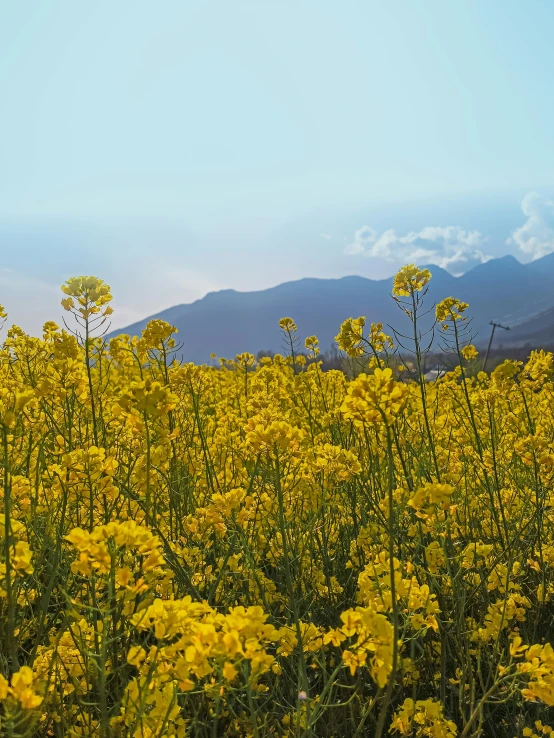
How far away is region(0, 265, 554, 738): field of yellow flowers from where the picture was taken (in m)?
1.34

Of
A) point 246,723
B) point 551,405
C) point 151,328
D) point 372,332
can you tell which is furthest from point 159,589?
point 551,405

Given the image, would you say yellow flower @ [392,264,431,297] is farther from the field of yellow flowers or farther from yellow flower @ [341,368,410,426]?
yellow flower @ [341,368,410,426]

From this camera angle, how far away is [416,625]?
1.80 metres

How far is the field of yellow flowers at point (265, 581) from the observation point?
134 centimetres

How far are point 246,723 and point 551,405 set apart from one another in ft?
13.8

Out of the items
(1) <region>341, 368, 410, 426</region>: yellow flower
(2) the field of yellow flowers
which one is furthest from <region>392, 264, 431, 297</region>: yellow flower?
(1) <region>341, 368, 410, 426</region>: yellow flower

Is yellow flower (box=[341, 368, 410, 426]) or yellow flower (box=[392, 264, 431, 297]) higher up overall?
yellow flower (box=[392, 264, 431, 297])

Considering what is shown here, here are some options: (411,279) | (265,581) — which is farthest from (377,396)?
(411,279)

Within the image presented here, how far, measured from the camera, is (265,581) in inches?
106

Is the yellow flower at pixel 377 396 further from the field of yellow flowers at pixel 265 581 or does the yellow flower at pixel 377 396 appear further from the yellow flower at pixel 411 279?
the yellow flower at pixel 411 279

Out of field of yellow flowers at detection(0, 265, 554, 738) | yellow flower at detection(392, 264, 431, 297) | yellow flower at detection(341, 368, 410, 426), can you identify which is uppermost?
yellow flower at detection(392, 264, 431, 297)

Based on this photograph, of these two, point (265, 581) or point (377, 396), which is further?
point (265, 581)

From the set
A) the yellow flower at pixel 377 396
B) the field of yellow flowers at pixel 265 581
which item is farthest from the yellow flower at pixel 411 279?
the yellow flower at pixel 377 396

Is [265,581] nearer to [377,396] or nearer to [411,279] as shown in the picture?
[377,396]
